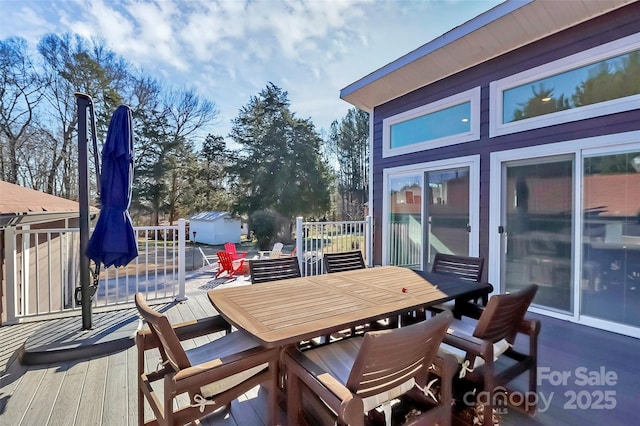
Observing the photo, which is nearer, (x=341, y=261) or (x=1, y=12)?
(x=341, y=261)

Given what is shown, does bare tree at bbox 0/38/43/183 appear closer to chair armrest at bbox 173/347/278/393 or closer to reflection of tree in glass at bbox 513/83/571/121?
chair armrest at bbox 173/347/278/393

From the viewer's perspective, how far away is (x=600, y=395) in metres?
2.10

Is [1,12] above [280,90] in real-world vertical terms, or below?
below

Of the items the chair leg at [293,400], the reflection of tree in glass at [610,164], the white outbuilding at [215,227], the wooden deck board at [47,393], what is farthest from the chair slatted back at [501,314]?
the white outbuilding at [215,227]

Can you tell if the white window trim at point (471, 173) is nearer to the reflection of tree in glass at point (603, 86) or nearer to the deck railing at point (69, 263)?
the reflection of tree in glass at point (603, 86)

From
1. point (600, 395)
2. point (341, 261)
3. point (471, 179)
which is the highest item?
point (471, 179)

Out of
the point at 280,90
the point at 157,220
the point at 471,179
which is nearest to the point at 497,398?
the point at 471,179

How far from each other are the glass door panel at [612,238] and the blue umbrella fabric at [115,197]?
4.87 metres

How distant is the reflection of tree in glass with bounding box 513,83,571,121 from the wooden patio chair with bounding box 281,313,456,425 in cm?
360

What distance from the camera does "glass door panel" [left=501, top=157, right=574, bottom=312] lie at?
11.5 ft

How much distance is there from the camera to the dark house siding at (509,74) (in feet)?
10.2

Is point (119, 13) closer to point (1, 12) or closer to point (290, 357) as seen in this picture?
point (1, 12)

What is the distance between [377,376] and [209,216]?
19408 millimetres

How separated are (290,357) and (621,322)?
12.3 ft
